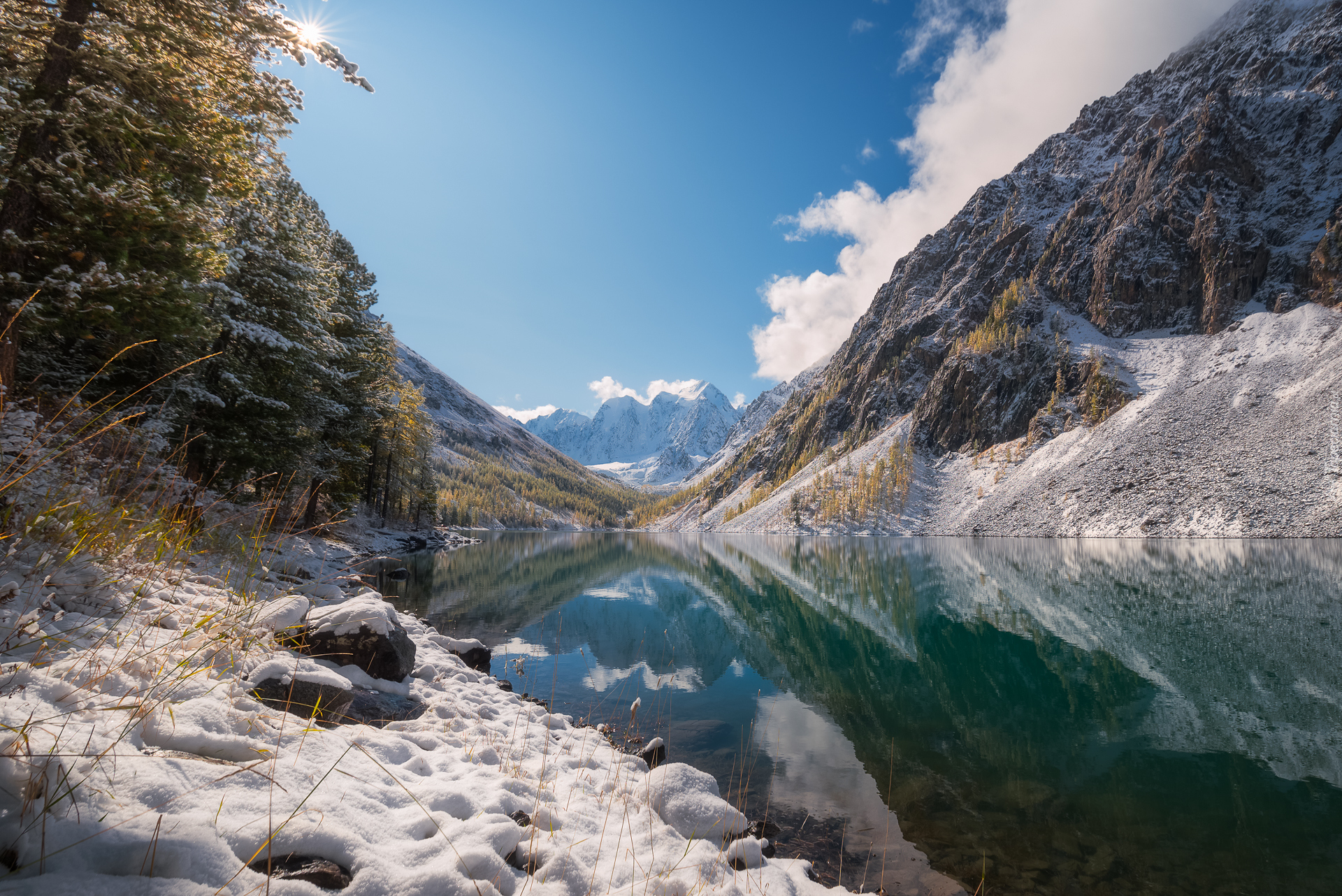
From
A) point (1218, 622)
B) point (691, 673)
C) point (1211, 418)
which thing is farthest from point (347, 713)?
point (1211, 418)

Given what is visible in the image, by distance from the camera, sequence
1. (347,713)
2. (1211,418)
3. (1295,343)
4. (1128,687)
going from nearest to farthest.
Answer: (347,713) → (1128,687) → (1211,418) → (1295,343)

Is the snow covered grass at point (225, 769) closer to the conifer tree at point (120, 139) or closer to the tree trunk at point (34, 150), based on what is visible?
the tree trunk at point (34, 150)

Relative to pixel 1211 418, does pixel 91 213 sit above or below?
below

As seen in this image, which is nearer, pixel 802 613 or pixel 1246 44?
pixel 802 613

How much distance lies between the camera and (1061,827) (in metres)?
7.46

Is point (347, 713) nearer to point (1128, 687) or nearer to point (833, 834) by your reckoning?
point (833, 834)

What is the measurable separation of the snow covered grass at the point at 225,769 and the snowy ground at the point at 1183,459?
90145 mm

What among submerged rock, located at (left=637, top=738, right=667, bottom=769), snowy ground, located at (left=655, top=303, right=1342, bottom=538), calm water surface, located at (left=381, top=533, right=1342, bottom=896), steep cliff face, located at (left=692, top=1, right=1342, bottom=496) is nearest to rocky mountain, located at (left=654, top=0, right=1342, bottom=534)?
snowy ground, located at (left=655, top=303, right=1342, bottom=538)

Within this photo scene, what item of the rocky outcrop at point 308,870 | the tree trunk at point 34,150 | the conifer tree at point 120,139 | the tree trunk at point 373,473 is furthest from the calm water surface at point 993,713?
the tree trunk at point 373,473

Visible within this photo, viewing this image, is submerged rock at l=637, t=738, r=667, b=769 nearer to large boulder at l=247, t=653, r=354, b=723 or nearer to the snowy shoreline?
the snowy shoreline

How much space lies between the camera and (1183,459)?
76875mm

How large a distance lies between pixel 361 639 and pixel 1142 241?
18309 centimetres

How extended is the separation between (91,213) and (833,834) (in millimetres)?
15400

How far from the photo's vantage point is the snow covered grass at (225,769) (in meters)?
2.30
